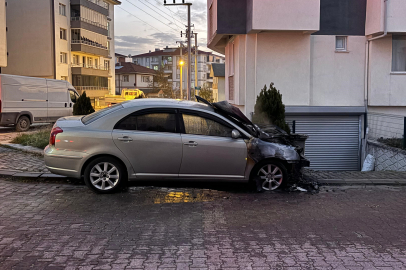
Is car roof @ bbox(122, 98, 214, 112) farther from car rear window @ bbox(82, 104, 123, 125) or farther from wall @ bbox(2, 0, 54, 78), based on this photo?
wall @ bbox(2, 0, 54, 78)

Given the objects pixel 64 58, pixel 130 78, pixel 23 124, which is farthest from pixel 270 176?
pixel 130 78

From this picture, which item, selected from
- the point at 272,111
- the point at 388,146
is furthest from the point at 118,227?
the point at 388,146

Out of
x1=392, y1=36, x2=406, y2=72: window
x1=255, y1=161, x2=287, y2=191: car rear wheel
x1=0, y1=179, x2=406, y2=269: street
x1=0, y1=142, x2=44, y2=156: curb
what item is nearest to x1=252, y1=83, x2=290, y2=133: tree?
x1=0, y1=179, x2=406, y2=269: street

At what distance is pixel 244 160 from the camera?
7316 millimetres

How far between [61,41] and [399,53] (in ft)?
131

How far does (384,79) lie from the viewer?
14609 mm

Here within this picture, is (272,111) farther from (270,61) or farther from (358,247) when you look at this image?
(358,247)

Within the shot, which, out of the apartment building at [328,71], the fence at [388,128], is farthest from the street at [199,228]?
the apartment building at [328,71]

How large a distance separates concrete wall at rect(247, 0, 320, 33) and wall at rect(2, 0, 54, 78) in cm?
3672

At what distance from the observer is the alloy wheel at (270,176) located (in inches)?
296

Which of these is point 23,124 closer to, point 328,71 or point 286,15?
point 286,15

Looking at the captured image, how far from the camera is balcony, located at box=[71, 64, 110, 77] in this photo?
4881cm

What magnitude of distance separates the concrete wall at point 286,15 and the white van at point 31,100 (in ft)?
34.5

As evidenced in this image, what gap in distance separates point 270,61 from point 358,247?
33.7ft
